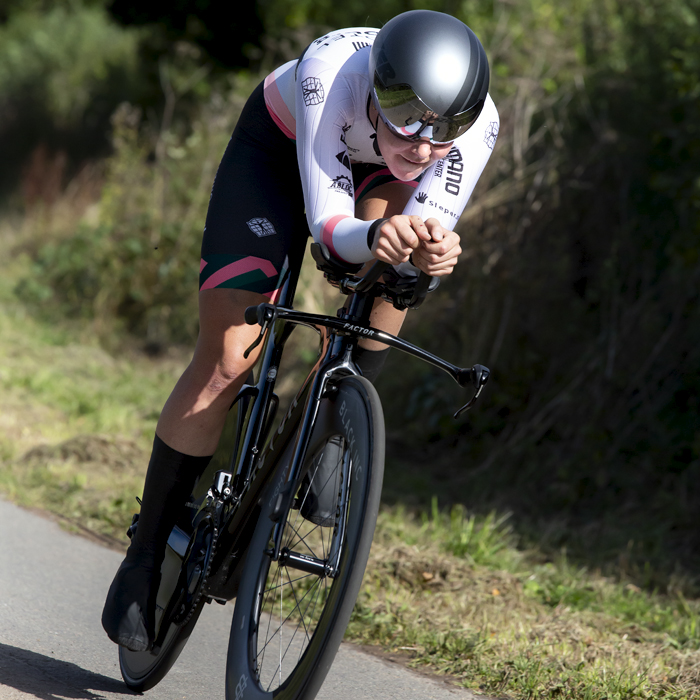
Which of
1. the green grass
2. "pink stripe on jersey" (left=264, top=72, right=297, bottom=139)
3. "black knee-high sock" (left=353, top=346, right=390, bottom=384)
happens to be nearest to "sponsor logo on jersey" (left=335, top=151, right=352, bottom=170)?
"pink stripe on jersey" (left=264, top=72, right=297, bottom=139)

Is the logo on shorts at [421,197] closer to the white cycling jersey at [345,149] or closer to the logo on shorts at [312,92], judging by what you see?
the white cycling jersey at [345,149]

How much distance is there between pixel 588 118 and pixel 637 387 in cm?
189

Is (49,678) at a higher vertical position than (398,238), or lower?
lower

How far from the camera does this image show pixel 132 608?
2.43 m

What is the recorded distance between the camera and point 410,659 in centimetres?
299

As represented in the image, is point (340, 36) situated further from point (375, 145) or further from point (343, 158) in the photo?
point (343, 158)

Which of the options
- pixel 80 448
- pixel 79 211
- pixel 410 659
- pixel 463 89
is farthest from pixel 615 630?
pixel 79 211

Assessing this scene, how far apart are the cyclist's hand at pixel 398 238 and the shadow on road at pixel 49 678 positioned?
1474mm

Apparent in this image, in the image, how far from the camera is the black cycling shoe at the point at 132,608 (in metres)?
2.40

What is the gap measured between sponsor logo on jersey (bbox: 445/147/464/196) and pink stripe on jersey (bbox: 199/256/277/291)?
20.7 inches

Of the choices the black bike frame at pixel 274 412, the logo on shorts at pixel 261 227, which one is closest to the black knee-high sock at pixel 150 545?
the black bike frame at pixel 274 412

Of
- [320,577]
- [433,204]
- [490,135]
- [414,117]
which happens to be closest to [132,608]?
[320,577]

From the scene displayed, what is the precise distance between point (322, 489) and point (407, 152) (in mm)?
815

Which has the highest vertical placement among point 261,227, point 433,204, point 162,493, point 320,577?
point 433,204
